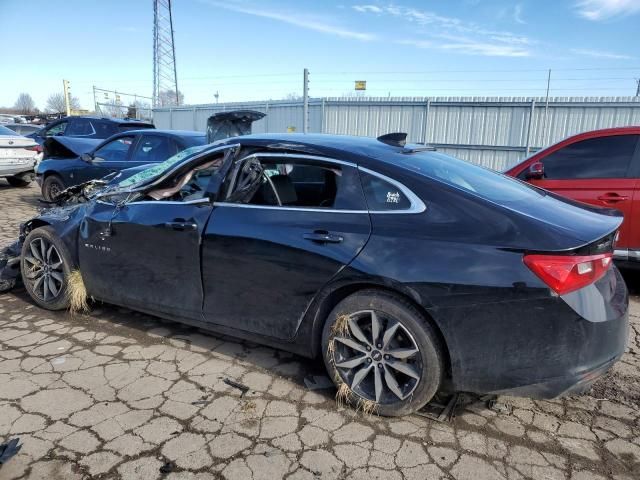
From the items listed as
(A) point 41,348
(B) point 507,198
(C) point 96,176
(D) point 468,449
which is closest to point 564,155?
(B) point 507,198

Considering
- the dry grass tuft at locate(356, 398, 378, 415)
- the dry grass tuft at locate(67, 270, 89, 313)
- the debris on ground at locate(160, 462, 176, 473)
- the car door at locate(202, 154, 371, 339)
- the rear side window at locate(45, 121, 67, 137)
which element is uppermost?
the rear side window at locate(45, 121, 67, 137)

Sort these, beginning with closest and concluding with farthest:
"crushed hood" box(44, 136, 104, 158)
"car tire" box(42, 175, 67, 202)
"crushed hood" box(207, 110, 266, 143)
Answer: "crushed hood" box(207, 110, 266, 143), "car tire" box(42, 175, 67, 202), "crushed hood" box(44, 136, 104, 158)

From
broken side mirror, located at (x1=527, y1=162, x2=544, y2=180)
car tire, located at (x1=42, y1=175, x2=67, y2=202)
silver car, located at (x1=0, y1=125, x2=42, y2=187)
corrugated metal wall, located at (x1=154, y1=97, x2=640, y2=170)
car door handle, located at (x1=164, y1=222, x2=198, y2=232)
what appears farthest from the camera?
corrugated metal wall, located at (x1=154, y1=97, x2=640, y2=170)

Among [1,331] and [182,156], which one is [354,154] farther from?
[1,331]

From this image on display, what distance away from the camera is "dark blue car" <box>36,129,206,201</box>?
7031mm

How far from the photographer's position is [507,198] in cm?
259

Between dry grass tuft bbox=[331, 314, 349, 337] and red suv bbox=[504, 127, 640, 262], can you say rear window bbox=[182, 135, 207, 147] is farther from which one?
dry grass tuft bbox=[331, 314, 349, 337]

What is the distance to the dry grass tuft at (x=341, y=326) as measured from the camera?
8.50ft

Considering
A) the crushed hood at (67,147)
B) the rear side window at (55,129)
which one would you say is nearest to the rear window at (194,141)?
the crushed hood at (67,147)

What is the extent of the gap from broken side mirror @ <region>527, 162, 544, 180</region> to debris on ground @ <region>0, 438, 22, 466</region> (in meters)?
4.94

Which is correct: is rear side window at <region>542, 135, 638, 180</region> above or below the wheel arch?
above

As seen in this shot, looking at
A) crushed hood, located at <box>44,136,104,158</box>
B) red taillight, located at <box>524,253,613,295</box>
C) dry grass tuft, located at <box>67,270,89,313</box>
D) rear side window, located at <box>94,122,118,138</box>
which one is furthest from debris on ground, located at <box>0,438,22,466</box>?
rear side window, located at <box>94,122,118,138</box>

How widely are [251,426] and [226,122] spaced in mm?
5453

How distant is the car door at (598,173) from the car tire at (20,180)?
37.9 ft
